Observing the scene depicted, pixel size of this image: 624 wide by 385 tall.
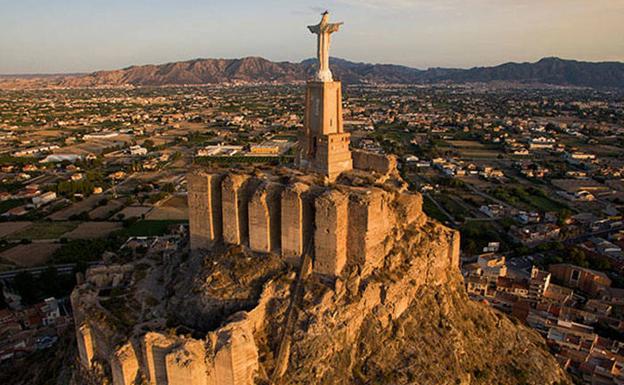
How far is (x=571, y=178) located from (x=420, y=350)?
93.1 m

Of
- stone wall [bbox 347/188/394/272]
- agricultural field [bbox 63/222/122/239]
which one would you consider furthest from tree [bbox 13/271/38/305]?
stone wall [bbox 347/188/394/272]

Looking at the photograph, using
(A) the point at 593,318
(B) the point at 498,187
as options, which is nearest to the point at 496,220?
(B) the point at 498,187

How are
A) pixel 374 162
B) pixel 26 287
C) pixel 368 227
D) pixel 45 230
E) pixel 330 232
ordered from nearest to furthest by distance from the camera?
pixel 330 232
pixel 368 227
pixel 374 162
pixel 26 287
pixel 45 230

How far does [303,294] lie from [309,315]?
4.15 ft

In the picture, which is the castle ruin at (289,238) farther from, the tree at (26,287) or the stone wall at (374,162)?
the tree at (26,287)

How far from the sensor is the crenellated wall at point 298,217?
25.2 meters

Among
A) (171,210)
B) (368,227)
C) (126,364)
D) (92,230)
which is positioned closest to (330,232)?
(368,227)

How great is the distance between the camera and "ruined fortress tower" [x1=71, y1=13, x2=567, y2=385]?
22984 mm

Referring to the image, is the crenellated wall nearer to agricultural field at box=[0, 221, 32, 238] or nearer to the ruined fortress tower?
the ruined fortress tower

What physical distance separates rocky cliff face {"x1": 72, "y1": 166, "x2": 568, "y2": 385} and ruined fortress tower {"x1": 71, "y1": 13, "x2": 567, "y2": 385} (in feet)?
0.25

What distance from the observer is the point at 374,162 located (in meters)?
33.9

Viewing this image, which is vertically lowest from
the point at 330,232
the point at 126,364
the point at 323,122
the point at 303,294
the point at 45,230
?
the point at 45,230

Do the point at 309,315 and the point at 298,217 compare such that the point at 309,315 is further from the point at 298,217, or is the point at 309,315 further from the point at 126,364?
the point at 126,364

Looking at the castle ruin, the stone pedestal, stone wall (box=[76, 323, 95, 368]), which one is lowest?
stone wall (box=[76, 323, 95, 368])
